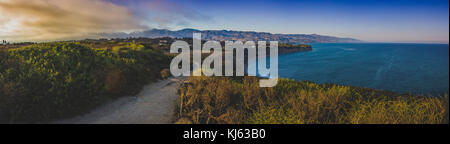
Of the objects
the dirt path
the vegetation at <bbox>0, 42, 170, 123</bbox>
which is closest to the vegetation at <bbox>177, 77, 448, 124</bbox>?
→ the dirt path

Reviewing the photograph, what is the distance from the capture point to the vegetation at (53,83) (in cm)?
450

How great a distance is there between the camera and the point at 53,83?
495 cm

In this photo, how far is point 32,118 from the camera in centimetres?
459

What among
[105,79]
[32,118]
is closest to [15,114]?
[32,118]

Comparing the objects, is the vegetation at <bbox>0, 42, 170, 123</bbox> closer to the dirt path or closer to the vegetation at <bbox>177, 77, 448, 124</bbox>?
the dirt path

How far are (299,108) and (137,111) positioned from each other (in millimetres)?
4802

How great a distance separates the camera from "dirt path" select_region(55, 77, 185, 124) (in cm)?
499

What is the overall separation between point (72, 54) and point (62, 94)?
2.88m

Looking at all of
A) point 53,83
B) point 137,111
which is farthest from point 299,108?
Result: point 53,83

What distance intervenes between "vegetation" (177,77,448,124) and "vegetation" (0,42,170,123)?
2.97 meters

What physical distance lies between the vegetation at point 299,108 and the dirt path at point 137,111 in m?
0.66

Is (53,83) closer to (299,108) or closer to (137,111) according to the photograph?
(137,111)

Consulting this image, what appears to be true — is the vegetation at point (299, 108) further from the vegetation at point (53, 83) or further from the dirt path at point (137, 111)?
the vegetation at point (53, 83)

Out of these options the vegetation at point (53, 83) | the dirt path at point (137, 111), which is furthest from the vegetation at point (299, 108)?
the vegetation at point (53, 83)
